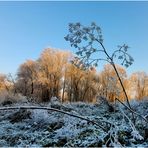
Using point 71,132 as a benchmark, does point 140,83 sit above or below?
above

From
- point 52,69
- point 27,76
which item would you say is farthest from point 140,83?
point 27,76

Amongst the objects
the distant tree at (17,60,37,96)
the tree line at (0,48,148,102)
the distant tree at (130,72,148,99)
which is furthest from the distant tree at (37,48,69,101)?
the distant tree at (130,72,148,99)

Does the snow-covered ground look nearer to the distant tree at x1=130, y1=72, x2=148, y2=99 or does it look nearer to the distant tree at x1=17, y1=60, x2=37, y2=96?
the distant tree at x1=17, y1=60, x2=37, y2=96

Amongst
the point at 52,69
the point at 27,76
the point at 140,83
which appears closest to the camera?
the point at 52,69

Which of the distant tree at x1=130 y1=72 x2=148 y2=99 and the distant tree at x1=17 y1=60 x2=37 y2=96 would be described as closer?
Answer: the distant tree at x1=17 y1=60 x2=37 y2=96

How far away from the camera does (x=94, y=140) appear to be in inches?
208

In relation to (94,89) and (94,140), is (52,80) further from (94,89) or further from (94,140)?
(94,140)

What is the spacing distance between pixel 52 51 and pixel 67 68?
135 inches

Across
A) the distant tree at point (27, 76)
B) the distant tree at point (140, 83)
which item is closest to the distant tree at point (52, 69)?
the distant tree at point (27, 76)

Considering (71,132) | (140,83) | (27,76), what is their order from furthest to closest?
(140,83), (27,76), (71,132)

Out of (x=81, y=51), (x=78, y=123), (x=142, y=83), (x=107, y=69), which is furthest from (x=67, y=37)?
(x=142, y=83)

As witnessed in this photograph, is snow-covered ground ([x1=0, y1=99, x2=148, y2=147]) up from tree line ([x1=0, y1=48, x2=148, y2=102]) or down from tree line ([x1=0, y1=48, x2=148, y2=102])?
down

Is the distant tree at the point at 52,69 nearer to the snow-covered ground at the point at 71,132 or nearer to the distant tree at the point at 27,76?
the distant tree at the point at 27,76

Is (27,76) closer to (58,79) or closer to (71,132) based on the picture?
(58,79)
